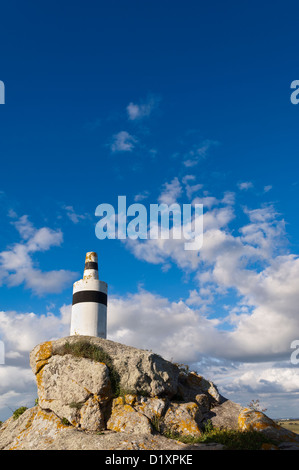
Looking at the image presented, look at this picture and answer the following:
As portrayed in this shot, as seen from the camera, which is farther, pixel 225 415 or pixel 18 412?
pixel 18 412

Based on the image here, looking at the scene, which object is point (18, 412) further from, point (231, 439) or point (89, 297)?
point (231, 439)

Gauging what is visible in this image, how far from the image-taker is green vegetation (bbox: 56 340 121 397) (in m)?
20.5

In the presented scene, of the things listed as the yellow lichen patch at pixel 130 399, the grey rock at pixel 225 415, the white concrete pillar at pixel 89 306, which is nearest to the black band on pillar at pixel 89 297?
the white concrete pillar at pixel 89 306

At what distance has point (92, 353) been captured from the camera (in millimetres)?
21812

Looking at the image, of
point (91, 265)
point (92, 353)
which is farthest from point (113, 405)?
point (91, 265)

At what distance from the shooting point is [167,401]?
20328 mm

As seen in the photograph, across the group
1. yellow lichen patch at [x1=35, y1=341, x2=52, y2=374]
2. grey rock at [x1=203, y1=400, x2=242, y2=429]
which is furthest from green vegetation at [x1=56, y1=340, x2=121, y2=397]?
grey rock at [x1=203, y1=400, x2=242, y2=429]

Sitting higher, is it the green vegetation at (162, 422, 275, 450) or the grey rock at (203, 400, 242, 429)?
the grey rock at (203, 400, 242, 429)

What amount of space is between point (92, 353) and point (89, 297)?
271 inches

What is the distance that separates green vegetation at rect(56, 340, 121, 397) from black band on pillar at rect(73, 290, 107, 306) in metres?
5.53

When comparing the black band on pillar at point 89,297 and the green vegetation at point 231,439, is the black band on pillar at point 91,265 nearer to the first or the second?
the black band on pillar at point 89,297

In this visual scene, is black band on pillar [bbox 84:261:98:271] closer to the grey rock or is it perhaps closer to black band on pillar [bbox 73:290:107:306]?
black band on pillar [bbox 73:290:107:306]
